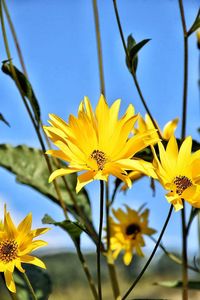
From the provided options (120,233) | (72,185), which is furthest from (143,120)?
(120,233)

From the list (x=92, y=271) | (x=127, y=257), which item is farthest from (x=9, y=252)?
(x=92, y=271)

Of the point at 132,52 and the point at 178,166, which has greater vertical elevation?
the point at 132,52

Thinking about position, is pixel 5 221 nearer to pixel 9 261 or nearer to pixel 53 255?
pixel 9 261

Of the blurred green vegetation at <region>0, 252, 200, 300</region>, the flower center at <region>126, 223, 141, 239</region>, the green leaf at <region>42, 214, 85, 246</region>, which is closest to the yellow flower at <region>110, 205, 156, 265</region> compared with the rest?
the flower center at <region>126, 223, 141, 239</region>

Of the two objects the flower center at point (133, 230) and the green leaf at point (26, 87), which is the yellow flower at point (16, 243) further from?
the flower center at point (133, 230)

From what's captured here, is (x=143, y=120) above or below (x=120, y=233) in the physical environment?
above

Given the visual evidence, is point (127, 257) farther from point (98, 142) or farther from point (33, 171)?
point (98, 142)
